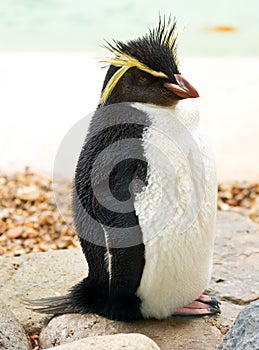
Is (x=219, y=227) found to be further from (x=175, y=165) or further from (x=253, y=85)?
(x=253, y=85)

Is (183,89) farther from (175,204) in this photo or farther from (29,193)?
(29,193)

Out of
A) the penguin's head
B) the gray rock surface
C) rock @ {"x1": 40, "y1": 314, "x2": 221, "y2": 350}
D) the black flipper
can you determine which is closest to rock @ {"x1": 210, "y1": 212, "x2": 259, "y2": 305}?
the gray rock surface

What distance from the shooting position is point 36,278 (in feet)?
7.09

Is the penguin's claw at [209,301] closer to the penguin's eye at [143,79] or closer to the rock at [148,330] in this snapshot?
the rock at [148,330]

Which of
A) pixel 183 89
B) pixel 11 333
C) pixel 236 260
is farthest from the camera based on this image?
pixel 236 260

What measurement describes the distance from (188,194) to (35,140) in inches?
99.1

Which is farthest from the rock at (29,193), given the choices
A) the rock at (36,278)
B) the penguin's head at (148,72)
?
→ the penguin's head at (148,72)

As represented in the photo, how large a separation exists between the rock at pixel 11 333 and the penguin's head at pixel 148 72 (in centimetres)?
62

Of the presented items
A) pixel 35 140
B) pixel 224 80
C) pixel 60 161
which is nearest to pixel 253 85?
pixel 224 80

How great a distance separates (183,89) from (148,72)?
9 centimetres

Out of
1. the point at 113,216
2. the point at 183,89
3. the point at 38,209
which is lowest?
the point at 38,209

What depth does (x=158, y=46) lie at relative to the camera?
1.61 meters

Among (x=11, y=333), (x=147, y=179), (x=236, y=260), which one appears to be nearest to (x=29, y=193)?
(x=236, y=260)

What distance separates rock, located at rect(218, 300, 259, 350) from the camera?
1374mm
